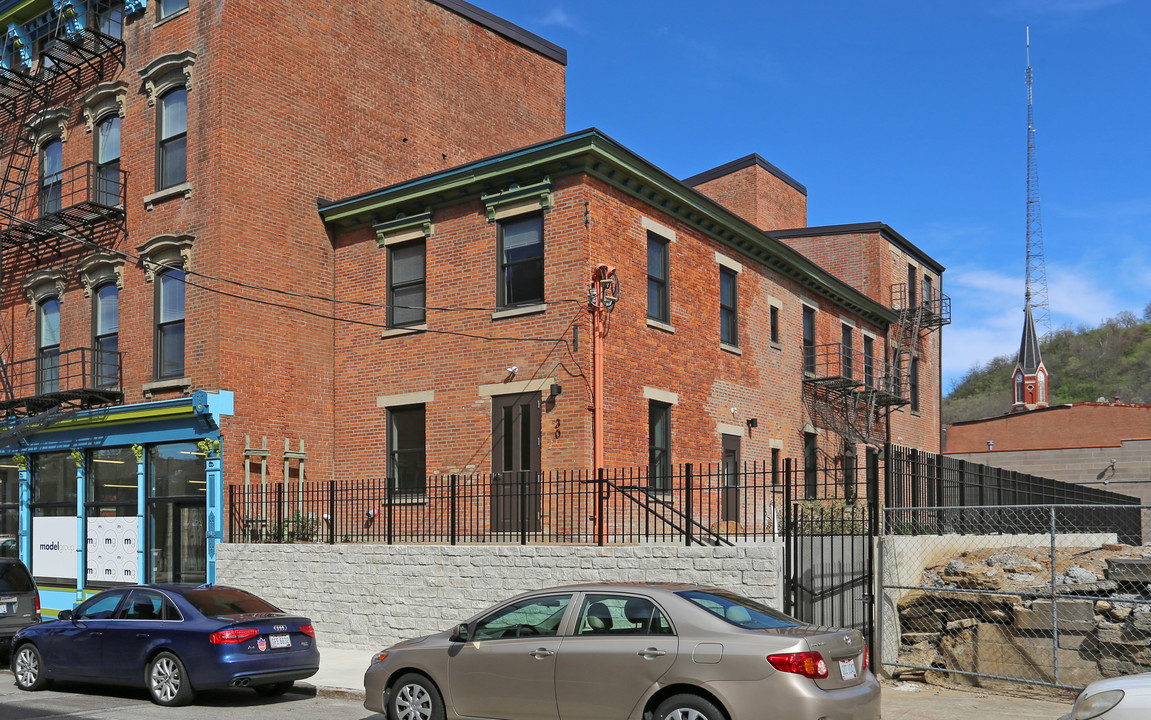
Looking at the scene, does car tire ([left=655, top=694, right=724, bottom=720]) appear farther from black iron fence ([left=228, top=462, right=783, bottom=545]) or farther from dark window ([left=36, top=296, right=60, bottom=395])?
dark window ([left=36, top=296, right=60, bottom=395])

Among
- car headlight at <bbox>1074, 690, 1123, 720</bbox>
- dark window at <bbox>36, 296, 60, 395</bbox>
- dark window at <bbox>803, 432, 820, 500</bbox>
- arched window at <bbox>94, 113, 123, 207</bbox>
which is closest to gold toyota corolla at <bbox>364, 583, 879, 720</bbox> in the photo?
car headlight at <bbox>1074, 690, 1123, 720</bbox>

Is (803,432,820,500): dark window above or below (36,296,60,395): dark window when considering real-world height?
below

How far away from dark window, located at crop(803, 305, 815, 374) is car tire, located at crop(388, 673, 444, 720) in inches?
718

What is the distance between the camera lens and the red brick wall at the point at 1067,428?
47.3 meters

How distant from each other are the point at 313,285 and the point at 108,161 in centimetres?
591

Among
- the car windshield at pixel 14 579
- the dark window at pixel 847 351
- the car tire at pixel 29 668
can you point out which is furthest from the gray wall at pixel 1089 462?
the car tire at pixel 29 668

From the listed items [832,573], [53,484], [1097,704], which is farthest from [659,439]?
[53,484]

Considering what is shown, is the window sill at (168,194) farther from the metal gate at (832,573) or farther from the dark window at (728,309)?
the metal gate at (832,573)

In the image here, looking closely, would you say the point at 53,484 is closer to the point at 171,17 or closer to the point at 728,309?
the point at 171,17

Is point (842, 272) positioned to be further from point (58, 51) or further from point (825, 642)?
point (825, 642)

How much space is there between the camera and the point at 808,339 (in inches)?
1061

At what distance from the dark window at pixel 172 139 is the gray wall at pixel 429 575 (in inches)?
311

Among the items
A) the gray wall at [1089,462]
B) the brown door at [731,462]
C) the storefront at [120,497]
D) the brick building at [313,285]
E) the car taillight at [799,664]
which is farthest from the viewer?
the gray wall at [1089,462]

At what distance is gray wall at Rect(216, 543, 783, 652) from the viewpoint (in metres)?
13.3
